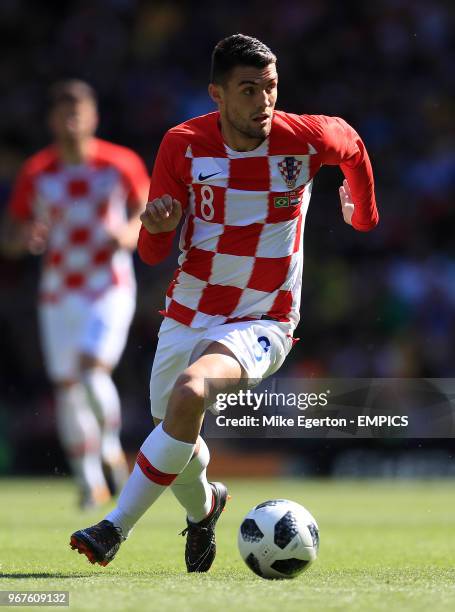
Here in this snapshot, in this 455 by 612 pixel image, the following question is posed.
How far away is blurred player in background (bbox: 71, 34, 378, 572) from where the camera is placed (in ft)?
16.4

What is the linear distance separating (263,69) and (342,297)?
9.55 meters

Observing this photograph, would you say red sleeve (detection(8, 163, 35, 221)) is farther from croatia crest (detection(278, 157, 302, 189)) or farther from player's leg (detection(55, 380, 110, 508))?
croatia crest (detection(278, 157, 302, 189))

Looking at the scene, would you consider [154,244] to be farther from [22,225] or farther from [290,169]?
[22,225]

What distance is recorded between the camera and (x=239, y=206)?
5.15 metres

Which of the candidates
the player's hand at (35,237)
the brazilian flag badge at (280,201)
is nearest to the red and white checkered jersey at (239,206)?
the brazilian flag badge at (280,201)

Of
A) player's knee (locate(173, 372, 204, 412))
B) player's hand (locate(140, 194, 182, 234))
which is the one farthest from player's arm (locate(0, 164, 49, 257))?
player's knee (locate(173, 372, 204, 412))

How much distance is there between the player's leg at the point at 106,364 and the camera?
884 cm

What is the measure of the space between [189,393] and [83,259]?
4783 mm

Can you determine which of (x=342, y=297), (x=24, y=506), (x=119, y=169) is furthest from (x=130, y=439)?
(x=119, y=169)

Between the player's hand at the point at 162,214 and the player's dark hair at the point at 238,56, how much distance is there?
61 centimetres

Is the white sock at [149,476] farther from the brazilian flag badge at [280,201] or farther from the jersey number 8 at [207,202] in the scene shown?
the brazilian flag badge at [280,201]

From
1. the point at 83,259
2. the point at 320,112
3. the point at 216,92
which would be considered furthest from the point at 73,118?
the point at 320,112

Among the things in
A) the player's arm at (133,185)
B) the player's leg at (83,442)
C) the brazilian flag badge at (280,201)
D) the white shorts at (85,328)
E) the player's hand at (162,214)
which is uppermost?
the player's hand at (162,214)

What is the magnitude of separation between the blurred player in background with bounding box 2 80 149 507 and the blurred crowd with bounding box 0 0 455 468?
434 cm
